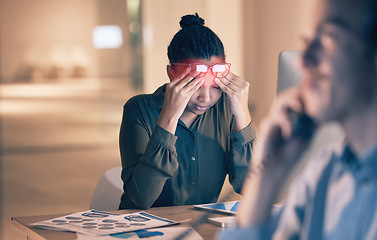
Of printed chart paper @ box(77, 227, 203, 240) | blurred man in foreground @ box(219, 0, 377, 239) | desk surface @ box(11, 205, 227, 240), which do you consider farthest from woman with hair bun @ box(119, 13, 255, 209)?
blurred man in foreground @ box(219, 0, 377, 239)

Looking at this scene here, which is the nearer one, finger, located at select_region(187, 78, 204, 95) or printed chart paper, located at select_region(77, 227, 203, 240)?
printed chart paper, located at select_region(77, 227, 203, 240)

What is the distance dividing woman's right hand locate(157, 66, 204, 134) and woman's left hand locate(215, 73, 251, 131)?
0.44 ft

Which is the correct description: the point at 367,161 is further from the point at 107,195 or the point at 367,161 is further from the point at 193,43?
the point at 107,195

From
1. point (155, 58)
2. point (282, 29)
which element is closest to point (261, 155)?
point (155, 58)

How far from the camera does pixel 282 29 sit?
8148 mm

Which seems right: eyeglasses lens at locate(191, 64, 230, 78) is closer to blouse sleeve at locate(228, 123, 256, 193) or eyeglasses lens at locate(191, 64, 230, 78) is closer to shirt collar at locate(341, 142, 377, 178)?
blouse sleeve at locate(228, 123, 256, 193)

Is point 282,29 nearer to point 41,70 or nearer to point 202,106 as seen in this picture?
point 41,70

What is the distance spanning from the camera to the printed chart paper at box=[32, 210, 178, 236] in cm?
144

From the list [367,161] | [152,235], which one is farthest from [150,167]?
[367,161]

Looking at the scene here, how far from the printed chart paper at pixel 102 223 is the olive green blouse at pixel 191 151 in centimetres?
26

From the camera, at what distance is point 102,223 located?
1514 mm

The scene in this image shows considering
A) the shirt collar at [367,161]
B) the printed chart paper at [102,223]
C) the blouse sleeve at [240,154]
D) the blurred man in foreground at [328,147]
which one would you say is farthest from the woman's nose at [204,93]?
the shirt collar at [367,161]

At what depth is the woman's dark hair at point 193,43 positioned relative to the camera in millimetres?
1923

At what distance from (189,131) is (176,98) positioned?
0.22 metres
